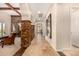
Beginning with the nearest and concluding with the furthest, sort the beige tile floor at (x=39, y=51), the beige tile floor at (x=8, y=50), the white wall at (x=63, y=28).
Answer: the beige tile floor at (x=8, y=50) → the beige tile floor at (x=39, y=51) → the white wall at (x=63, y=28)

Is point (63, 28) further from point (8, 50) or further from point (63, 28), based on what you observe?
point (8, 50)

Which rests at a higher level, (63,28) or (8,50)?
(63,28)

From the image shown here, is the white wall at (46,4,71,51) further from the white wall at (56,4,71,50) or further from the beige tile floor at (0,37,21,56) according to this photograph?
the beige tile floor at (0,37,21,56)

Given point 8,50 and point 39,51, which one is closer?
point 39,51

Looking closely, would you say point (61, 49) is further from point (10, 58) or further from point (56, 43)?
point (10, 58)

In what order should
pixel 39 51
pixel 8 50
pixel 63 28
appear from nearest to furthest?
pixel 39 51 → pixel 8 50 → pixel 63 28

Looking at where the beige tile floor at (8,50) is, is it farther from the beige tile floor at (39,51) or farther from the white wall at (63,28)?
the white wall at (63,28)

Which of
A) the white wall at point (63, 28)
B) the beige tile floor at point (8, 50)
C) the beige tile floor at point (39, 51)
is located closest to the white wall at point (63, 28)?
the white wall at point (63, 28)

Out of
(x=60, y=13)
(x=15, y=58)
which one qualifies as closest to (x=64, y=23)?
(x=60, y=13)

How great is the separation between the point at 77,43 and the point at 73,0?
2728 millimetres

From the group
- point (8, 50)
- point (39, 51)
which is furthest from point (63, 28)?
point (8, 50)

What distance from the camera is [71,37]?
5.89 m

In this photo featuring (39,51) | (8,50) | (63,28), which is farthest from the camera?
(63,28)

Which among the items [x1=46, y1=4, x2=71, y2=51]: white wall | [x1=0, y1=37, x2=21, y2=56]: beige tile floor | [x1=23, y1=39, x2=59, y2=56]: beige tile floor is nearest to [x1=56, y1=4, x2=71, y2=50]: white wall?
[x1=46, y1=4, x2=71, y2=51]: white wall
